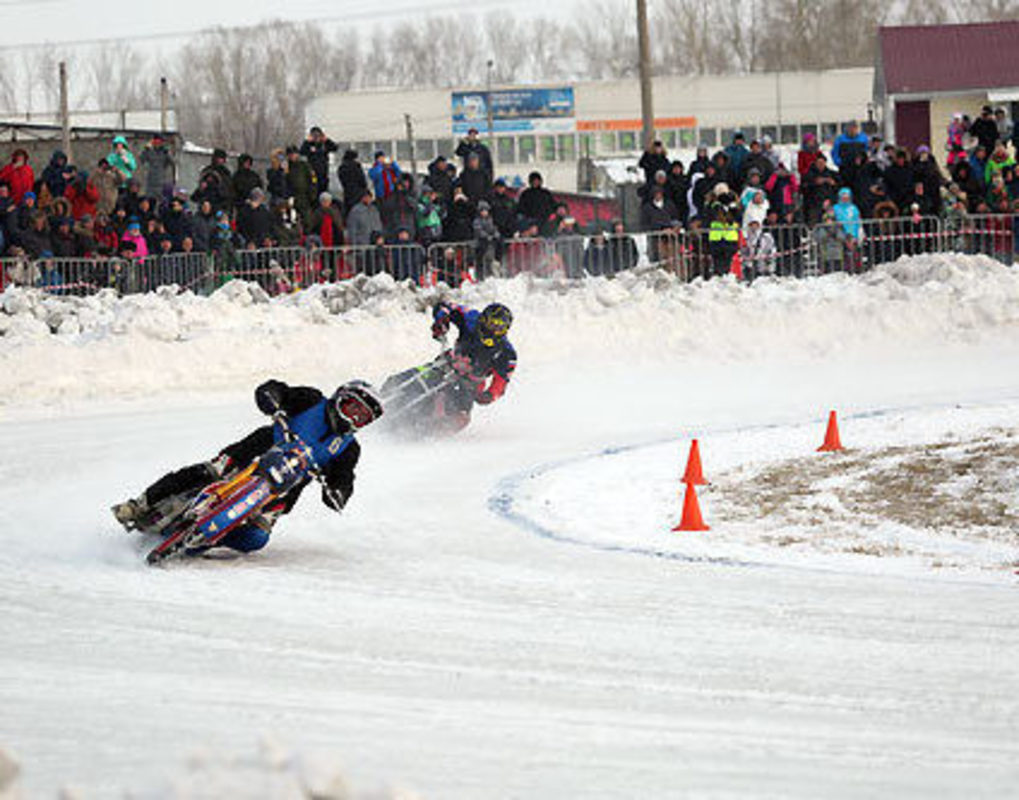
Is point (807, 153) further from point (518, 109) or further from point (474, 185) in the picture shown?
point (518, 109)

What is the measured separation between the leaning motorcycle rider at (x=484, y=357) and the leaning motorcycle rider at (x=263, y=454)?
19.3ft

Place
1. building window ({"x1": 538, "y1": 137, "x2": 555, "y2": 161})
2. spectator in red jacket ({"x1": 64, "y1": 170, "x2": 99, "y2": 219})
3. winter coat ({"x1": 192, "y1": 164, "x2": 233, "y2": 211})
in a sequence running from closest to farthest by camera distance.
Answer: spectator in red jacket ({"x1": 64, "y1": 170, "x2": 99, "y2": 219}) → winter coat ({"x1": 192, "y1": 164, "x2": 233, "y2": 211}) → building window ({"x1": 538, "y1": 137, "x2": 555, "y2": 161})

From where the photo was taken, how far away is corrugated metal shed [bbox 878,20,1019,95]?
4372 centimetres

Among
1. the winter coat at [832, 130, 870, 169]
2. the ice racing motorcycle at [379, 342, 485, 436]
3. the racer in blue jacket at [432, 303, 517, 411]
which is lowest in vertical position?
the ice racing motorcycle at [379, 342, 485, 436]

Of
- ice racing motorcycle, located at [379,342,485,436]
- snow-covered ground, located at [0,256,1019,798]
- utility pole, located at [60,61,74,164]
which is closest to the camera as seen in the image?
snow-covered ground, located at [0,256,1019,798]

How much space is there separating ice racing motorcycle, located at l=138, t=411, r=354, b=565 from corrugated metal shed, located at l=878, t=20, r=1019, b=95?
3559cm

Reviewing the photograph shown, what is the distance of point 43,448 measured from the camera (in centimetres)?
1656

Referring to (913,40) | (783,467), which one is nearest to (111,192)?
(783,467)

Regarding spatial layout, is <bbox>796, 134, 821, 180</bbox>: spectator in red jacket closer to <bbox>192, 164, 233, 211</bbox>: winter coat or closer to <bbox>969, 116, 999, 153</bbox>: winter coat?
<bbox>969, 116, 999, 153</bbox>: winter coat

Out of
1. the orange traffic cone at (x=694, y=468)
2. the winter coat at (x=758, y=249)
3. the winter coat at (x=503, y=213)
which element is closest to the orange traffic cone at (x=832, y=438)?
the orange traffic cone at (x=694, y=468)

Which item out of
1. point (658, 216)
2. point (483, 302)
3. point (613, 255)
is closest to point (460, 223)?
point (483, 302)

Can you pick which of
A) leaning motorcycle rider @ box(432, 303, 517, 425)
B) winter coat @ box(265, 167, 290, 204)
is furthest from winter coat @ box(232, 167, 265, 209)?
leaning motorcycle rider @ box(432, 303, 517, 425)

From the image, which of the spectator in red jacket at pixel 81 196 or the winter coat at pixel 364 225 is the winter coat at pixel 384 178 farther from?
the spectator in red jacket at pixel 81 196

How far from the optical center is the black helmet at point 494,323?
55.0ft
